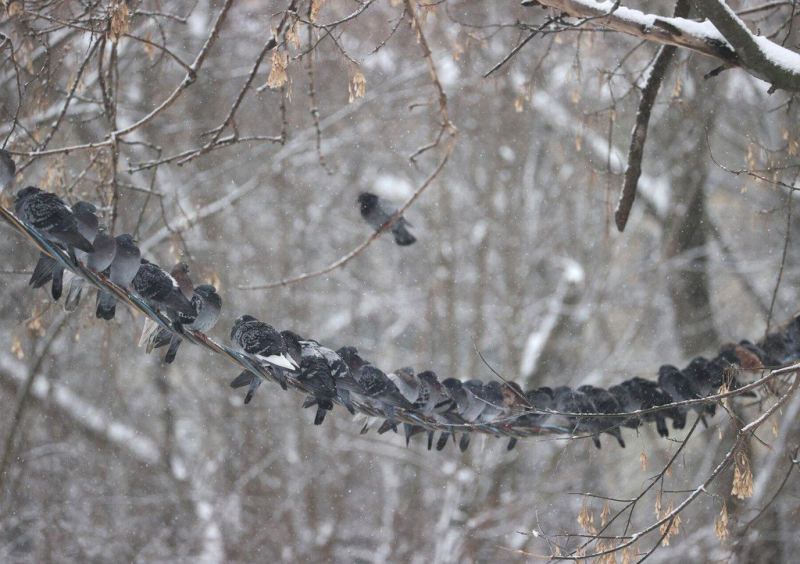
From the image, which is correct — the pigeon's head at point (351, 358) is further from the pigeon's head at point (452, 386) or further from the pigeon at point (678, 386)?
the pigeon at point (678, 386)

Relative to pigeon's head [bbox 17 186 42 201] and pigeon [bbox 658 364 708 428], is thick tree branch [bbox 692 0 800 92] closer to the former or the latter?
pigeon [bbox 658 364 708 428]

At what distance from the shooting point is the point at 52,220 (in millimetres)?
1260

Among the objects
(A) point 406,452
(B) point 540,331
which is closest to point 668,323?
(B) point 540,331

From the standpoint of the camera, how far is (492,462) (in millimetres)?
5938

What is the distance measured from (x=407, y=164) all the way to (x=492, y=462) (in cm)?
256

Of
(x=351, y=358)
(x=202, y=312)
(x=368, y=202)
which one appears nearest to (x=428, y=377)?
(x=351, y=358)

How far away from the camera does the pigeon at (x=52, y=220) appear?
4.13 feet

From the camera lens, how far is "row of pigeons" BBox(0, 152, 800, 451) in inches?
52.1

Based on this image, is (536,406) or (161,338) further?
(536,406)

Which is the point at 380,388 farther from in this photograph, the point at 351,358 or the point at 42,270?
the point at 42,270

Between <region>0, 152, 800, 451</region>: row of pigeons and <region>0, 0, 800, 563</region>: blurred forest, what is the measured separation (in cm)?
349

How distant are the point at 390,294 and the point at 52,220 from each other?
5.91 meters

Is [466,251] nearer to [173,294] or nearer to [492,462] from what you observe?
[492,462]

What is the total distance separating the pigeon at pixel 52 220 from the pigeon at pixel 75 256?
2 centimetres
